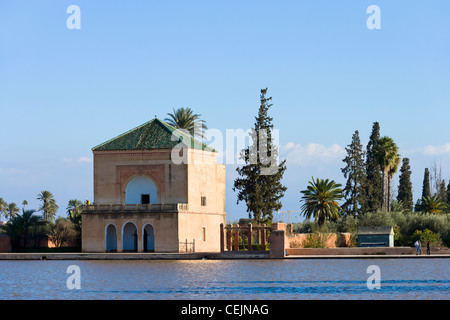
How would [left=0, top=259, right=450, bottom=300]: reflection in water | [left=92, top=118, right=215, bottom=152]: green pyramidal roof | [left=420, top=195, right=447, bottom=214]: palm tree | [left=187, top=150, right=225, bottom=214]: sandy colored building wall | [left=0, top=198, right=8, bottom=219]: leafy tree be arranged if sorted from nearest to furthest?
[left=0, top=259, right=450, bottom=300]: reflection in water, [left=92, top=118, right=215, bottom=152]: green pyramidal roof, [left=187, top=150, right=225, bottom=214]: sandy colored building wall, [left=420, top=195, right=447, bottom=214]: palm tree, [left=0, top=198, right=8, bottom=219]: leafy tree

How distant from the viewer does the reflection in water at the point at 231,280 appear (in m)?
29.1

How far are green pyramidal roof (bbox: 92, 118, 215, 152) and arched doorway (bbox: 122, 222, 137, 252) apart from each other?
16.9ft

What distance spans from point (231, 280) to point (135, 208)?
20.0 metres

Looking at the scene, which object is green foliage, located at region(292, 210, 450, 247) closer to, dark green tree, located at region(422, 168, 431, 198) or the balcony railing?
the balcony railing

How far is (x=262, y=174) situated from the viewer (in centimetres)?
5903

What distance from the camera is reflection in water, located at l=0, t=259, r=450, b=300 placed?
95.5 feet

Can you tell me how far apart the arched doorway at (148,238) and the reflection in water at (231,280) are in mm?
6179

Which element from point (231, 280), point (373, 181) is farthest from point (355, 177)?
point (231, 280)

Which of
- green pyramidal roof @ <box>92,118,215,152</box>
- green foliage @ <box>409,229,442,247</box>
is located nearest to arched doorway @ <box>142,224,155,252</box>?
green pyramidal roof @ <box>92,118,215,152</box>

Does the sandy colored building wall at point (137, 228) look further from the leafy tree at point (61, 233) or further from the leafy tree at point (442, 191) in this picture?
the leafy tree at point (442, 191)

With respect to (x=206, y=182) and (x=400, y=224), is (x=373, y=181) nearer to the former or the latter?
(x=400, y=224)
